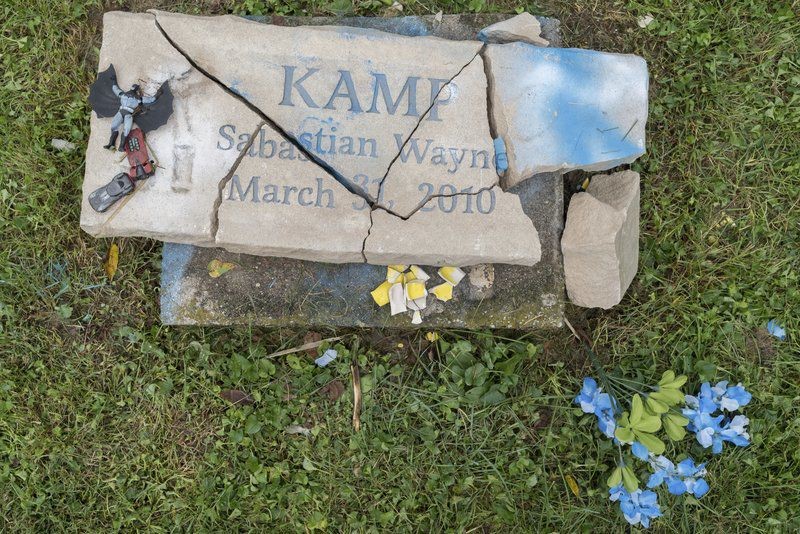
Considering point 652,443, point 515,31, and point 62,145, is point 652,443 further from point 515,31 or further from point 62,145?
point 62,145

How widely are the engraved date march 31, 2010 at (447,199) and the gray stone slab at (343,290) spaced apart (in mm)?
257

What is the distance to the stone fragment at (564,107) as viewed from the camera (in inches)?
93.5

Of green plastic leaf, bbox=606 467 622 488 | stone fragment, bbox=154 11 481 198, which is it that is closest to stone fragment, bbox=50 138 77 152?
stone fragment, bbox=154 11 481 198

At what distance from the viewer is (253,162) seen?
90.8 inches

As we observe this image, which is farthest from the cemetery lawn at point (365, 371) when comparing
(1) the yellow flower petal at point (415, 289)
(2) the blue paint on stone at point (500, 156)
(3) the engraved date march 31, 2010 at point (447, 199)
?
(2) the blue paint on stone at point (500, 156)

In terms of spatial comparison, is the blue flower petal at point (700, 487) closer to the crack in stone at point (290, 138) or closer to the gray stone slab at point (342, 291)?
the gray stone slab at point (342, 291)

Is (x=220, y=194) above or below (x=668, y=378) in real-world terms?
above

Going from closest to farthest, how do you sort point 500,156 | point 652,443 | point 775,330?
point 500,156
point 652,443
point 775,330

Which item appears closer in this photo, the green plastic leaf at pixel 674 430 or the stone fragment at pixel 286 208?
the stone fragment at pixel 286 208

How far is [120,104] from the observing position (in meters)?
2.29

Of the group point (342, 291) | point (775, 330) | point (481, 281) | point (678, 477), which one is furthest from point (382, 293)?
point (775, 330)

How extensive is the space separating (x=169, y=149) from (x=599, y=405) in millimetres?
2063

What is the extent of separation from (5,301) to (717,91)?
137 inches

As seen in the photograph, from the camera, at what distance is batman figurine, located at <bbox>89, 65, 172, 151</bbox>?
2289 mm
